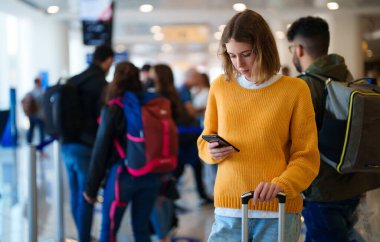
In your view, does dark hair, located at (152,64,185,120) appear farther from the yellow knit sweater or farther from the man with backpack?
the yellow knit sweater

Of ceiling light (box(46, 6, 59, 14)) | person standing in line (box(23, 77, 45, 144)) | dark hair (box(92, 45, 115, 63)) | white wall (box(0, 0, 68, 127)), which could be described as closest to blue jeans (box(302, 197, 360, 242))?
dark hair (box(92, 45, 115, 63))

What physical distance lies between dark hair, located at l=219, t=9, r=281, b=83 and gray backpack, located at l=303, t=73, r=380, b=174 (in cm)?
58

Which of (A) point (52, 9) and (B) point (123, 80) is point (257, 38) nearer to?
(B) point (123, 80)

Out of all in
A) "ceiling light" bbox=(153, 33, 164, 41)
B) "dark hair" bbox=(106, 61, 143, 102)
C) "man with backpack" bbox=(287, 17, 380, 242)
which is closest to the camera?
"man with backpack" bbox=(287, 17, 380, 242)

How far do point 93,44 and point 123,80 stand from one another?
3982mm

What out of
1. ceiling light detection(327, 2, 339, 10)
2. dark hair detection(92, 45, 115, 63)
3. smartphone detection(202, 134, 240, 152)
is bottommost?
smartphone detection(202, 134, 240, 152)

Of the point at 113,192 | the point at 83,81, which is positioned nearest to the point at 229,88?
the point at 113,192

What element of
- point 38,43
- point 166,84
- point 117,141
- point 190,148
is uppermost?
point 38,43

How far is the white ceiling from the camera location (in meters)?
13.6

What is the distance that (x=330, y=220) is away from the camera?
3000mm

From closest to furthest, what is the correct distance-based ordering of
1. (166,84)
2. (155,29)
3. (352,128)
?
(352,128) → (166,84) → (155,29)

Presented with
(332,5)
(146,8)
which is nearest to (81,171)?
(146,8)

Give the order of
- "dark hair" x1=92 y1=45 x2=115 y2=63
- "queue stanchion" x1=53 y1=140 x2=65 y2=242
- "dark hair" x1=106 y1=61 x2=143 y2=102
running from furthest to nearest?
1. "queue stanchion" x1=53 y1=140 x2=65 y2=242
2. "dark hair" x1=92 y1=45 x2=115 y2=63
3. "dark hair" x1=106 y1=61 x2=143 y2=102

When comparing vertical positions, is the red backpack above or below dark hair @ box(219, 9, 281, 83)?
below
